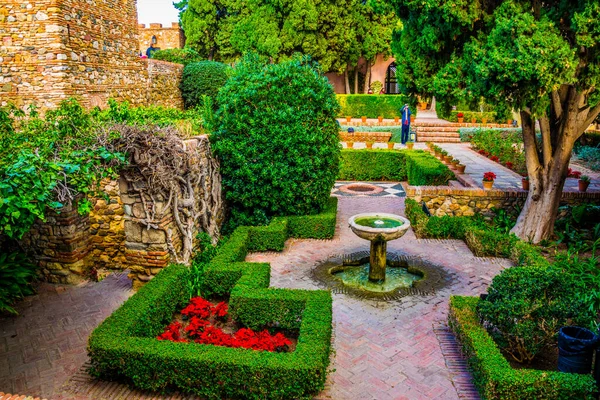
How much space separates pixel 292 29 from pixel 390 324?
2153 centimetres

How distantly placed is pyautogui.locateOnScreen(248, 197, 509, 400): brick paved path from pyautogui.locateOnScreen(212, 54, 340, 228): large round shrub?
1333 millimetres

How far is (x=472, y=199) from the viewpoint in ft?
36.9

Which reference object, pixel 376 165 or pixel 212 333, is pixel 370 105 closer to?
pixel 376 165

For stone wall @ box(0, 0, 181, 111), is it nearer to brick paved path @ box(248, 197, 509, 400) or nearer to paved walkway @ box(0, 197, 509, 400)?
paved walkway @ box(0, 197, 509, 400)

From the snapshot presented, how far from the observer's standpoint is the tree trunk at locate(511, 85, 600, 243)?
28.7 feet

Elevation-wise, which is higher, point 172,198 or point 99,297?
point 172,198

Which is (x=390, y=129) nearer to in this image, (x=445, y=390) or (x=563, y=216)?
(x=563, y=216)

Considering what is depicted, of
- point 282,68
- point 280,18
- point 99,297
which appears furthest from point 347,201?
point 280,18

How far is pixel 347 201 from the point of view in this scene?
13328 mm

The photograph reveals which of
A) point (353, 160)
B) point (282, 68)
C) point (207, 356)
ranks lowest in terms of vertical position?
point (207, 356)

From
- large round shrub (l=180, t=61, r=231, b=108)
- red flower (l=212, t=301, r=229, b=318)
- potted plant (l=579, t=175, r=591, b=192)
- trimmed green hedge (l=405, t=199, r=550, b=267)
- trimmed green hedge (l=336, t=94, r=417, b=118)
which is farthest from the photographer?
trimmed green hedge (l=336, t=94, r=417, b=118)

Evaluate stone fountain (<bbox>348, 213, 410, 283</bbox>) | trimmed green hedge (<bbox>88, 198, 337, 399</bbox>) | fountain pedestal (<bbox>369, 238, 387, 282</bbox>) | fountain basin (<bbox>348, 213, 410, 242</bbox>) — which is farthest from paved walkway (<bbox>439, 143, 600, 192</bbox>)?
trimmed green hedge (<bbox>88, 198, 337, 399</bbox>)

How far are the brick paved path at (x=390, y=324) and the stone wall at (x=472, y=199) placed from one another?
1.54 meters

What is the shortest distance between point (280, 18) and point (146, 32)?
32.2 feet
